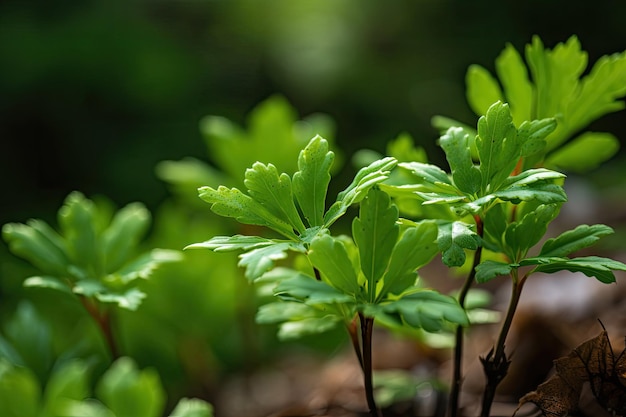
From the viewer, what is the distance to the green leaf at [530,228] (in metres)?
0.60

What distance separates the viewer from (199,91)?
106 inches

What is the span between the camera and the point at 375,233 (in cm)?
59

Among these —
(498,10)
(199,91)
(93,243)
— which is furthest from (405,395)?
(498,10)

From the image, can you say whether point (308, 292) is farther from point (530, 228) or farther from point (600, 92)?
point (600, 92)

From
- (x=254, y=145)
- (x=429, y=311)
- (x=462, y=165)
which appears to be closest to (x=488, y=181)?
(x=462, y=165)

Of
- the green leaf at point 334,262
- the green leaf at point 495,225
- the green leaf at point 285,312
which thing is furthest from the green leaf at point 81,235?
the green leaf at point 495,225

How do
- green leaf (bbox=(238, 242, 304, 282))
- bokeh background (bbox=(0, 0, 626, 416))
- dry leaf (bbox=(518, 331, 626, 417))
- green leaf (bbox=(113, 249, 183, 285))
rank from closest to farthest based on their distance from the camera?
1. green leaf (bbox=(238, 242, 304, 282))
2. dry leaf (bbox=(518, 331, 626, 417))
3. green leaf (bbox=(113, 249, 183, 285))
4. bokeh background (bbox=(0, 0, 626, 416))

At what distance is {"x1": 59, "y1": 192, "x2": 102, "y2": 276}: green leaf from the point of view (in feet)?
2.64

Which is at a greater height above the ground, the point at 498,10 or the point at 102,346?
the point at 498,10

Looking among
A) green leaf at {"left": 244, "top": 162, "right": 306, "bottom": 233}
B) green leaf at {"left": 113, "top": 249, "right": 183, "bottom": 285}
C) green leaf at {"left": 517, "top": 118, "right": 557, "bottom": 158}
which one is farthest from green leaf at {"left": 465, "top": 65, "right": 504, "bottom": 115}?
green leaf at {"left": 113, "top": 249, "right": 183, "bottom": 285}

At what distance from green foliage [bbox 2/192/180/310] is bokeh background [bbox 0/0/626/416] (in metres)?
1.55

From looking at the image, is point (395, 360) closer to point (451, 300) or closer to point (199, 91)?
point (451, 300)

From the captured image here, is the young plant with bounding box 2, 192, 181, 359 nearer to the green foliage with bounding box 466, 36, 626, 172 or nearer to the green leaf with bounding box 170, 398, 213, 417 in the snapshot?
the green leaf with bounding box 170, 398, 213, 417

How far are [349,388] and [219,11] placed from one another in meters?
2.28
